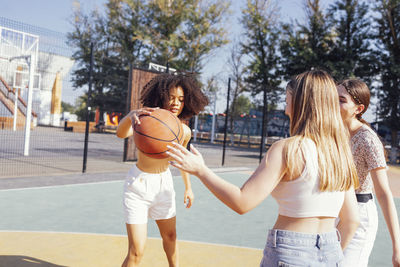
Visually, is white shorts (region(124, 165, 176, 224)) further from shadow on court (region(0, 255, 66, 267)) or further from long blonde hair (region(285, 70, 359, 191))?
long blonde hair (region(285, 70, 359, 191))

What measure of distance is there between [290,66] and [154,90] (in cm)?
2217

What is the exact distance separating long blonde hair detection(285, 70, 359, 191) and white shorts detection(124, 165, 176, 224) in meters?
1.40

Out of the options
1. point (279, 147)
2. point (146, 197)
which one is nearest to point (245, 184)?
point (279, 147)

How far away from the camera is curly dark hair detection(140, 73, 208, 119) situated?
3080 mm

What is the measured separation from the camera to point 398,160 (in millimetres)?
21859

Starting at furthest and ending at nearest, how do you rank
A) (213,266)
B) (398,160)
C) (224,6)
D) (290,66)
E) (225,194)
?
1. (224,6)
2. (290,66)
3. (398,160)
4. (213,266)
5. (225,194)

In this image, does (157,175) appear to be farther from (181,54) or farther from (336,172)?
(181,54)

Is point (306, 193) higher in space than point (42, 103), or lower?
lower

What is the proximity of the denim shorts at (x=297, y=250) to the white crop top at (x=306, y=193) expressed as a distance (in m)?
0.09

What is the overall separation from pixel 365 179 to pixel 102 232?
3271 mm

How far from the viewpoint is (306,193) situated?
1616 mm

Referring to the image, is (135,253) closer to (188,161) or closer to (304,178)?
(188,161)

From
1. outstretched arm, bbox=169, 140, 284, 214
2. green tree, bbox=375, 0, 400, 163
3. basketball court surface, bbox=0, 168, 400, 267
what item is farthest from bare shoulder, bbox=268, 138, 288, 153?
green tree, bbox=375, 0, 400, 163

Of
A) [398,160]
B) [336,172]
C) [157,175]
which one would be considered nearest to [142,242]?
[157,175]
